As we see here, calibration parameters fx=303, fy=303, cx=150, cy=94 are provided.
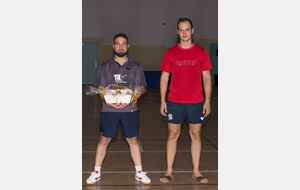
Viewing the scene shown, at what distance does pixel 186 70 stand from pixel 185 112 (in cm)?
45

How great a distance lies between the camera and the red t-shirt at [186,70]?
304 cm

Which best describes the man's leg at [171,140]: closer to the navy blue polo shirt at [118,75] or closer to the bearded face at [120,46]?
the navy blue polo shirt at [118,75]

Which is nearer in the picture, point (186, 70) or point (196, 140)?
point (186, 70)

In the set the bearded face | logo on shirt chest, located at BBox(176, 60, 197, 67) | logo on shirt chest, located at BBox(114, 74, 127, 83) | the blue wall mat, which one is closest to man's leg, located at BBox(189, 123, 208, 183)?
logo on shirt chest, located at BBox(176, 60, 197, 67)

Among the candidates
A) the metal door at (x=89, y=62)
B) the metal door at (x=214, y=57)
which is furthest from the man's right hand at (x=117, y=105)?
the metal door at (x=214, y=57)

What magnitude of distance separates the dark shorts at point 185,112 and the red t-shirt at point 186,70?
0.16 feet

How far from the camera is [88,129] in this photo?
20.2 feet

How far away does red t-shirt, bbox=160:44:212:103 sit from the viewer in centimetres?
304

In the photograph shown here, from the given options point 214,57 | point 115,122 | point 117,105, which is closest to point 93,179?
point 115,122

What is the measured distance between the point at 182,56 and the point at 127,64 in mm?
559

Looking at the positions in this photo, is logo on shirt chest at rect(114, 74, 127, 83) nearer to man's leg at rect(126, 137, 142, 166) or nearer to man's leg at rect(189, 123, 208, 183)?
man's leg at rect(126, 137, 142, 166)

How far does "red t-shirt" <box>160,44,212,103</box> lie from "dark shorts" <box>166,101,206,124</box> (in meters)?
0.05

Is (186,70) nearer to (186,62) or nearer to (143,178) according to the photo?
(186,62)

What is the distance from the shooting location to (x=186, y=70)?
9.97 feet
